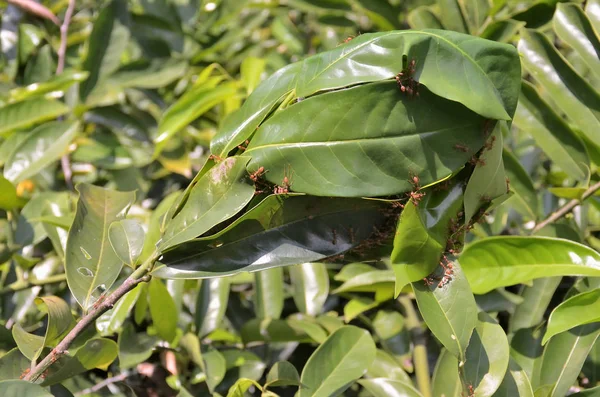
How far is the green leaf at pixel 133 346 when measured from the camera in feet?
3.13

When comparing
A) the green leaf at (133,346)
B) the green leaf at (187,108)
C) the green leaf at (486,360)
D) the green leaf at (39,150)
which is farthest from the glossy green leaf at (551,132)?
the green leaf at (39,150)

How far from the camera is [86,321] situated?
723mm

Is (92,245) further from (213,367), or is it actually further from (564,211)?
(564,211)

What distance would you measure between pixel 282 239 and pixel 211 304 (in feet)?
1.40

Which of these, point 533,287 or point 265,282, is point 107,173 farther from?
point 533,287

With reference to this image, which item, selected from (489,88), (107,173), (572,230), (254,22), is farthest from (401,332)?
(254,22)

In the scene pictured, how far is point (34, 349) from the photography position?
2.53 ft

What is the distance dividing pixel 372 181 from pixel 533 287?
52 centimetres

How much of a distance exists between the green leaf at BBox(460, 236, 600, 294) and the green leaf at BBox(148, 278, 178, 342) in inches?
19.6

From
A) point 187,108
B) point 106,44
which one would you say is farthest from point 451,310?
point 106,44

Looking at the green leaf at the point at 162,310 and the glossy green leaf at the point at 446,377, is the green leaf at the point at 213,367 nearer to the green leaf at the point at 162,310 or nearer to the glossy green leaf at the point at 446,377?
the green leaf at the point at 162,310

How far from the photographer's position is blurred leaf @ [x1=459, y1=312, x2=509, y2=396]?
29.8 inches

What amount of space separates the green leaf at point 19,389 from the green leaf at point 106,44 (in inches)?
37.1

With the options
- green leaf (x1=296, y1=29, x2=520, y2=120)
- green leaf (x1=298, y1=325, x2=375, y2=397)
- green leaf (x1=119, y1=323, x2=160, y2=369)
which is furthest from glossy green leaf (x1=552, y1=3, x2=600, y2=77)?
green leaf (x1=119, y1=323, x2=160, y2=369)
